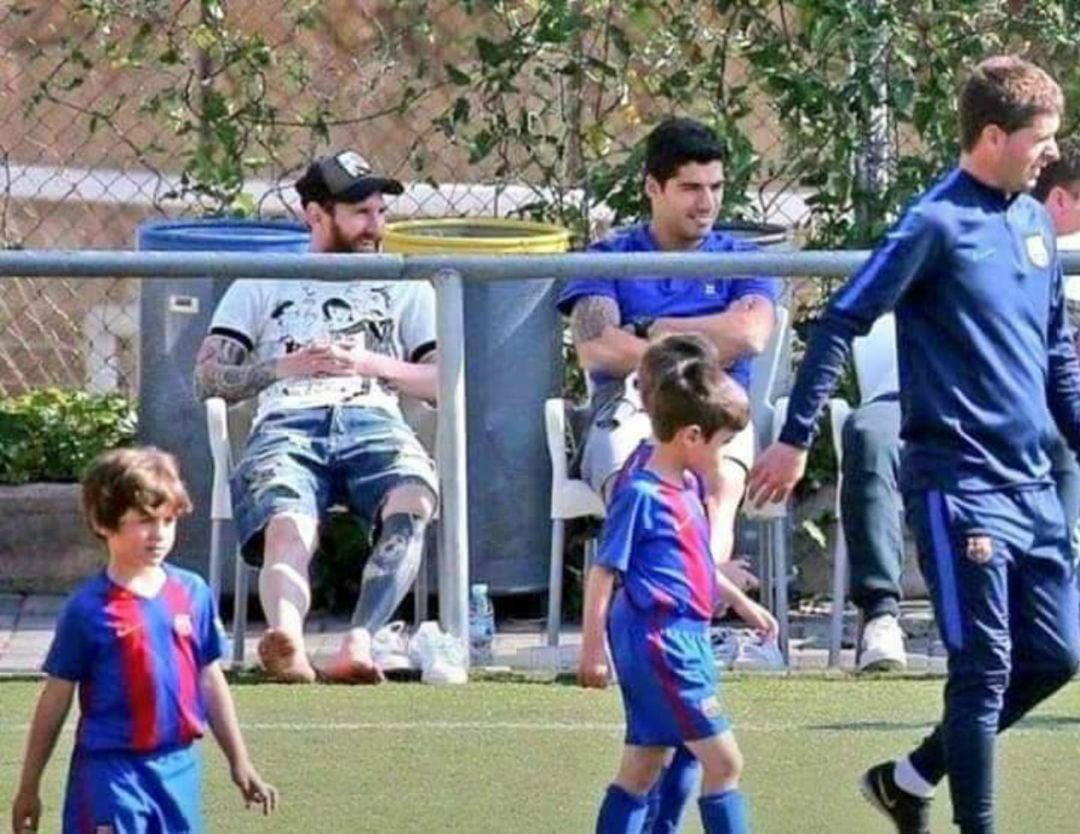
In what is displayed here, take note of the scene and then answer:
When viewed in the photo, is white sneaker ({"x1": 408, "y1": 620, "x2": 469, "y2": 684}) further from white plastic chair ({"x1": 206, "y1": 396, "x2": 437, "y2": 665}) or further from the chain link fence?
the chain link fence

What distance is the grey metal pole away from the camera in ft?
28.1

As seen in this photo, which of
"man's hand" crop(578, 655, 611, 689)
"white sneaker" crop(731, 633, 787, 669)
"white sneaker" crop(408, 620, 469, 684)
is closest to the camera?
"man's hand" crop(578, 655, 611, 689)

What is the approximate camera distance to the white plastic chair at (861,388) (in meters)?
8.88

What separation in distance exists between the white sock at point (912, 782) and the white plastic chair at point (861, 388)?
224 cm

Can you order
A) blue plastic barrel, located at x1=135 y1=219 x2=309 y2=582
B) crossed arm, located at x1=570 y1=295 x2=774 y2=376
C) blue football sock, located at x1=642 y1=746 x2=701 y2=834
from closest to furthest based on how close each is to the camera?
blue football sock, located at x1=642 y1=746 x2=701 y2=834 → crossed arm, located at x1=570 y1=295 x2=774 y2=376 → blue plastic barrel, located at x1=135 y1=219 x2=309 y2=582

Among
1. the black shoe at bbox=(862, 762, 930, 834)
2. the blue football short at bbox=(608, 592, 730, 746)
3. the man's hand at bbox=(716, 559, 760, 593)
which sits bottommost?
the black shoe at bbox=(862, 762, 930, 834)

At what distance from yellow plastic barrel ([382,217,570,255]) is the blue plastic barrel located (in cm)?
37

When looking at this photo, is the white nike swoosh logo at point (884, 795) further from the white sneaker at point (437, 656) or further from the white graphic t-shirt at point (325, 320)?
the white graphic t-shirt at point (325, 320)

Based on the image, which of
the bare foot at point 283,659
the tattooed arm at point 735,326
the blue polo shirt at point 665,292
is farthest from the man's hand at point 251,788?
the blue polo shirt at point 665,292

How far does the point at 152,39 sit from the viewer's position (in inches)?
442

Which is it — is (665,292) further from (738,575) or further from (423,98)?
(423,98)

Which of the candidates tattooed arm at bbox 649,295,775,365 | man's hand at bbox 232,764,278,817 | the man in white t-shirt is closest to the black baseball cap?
the man in white t-shirt

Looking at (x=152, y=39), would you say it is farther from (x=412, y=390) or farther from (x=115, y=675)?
(x=115, y=675)

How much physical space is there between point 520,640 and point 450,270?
1389 millimetres
